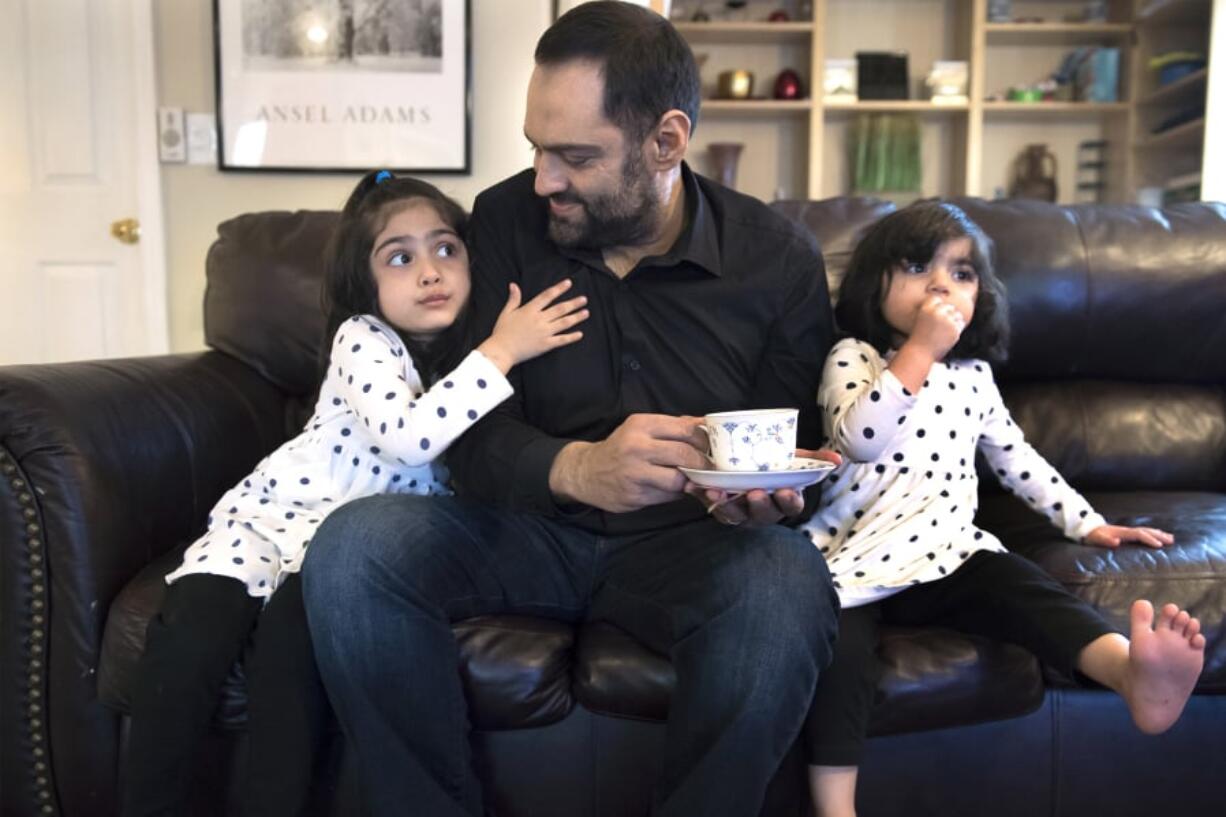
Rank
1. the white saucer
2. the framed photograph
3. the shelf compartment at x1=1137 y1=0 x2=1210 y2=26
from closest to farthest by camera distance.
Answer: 1. the white saucer
2. the framed photograph
3. the shelf compartment at x1=1137 y1=0 x2=1210 y2=26

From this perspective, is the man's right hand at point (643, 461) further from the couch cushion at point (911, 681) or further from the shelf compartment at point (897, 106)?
the shelf compartment at point (897, 106)

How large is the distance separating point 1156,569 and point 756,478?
0.74 meters

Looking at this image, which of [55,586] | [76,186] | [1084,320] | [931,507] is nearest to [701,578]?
[931,507]

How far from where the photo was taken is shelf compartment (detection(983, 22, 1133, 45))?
432 centimetres

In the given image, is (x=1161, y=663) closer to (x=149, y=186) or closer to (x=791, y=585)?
(x=791, y=585)

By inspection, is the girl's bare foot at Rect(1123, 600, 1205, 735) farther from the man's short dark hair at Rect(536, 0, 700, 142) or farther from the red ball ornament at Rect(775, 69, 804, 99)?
the red ball ornament at Rect(775, 69, 804, 99)

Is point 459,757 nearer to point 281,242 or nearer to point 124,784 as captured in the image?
point 124,784

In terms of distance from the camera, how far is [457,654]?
4.29ft

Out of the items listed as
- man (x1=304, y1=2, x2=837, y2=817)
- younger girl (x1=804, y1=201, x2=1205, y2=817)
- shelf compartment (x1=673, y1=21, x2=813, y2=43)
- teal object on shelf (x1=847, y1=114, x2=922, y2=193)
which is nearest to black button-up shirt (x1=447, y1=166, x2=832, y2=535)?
man (x1=304, y1=2, x2=837, y2=817)

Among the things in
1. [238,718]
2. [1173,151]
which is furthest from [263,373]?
[1173,151]

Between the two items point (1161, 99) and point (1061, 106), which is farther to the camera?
point (1061, 106)

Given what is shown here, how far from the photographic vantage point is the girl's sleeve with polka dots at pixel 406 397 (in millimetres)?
1379

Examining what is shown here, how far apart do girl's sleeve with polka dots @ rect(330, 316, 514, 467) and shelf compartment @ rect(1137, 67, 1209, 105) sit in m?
3.38

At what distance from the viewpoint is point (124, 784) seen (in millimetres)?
1407
